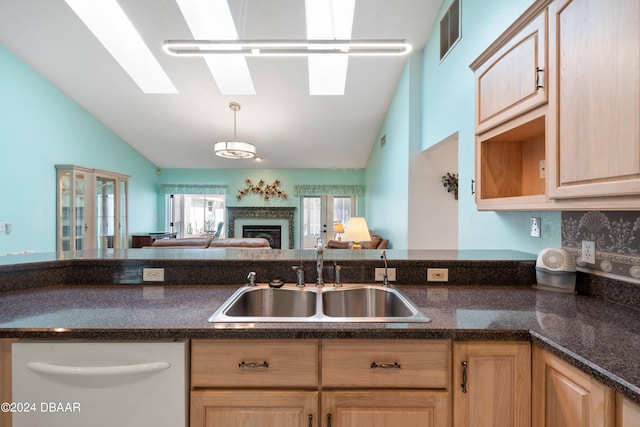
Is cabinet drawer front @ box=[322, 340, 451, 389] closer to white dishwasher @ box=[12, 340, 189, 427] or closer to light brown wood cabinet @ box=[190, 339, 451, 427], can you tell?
light brown wood cabinet @ box=[190, 339, 451, 427]

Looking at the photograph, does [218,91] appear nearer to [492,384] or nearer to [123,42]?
[123,42]

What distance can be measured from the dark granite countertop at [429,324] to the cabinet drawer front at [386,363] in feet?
0.14

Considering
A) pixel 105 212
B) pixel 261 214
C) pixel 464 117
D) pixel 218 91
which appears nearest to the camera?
pixel 464 117

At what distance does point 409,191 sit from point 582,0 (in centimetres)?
279

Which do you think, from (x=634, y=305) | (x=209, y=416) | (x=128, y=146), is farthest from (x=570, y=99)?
(x=128, y=146)

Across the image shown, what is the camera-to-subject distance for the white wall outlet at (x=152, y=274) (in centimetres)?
163

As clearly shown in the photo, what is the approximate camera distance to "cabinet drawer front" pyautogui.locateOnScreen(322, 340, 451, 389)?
3.36 feet

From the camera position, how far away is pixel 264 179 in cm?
767

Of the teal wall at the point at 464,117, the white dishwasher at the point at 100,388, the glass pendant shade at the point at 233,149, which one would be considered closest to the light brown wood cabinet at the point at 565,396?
the teal wall at the point at 464,117

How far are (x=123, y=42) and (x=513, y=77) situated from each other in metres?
4.96

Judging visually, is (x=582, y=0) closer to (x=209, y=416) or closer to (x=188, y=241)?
(x=209, y=416)

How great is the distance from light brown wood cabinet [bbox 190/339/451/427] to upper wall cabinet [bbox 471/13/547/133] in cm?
115

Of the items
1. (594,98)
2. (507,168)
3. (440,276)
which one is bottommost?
(440,276)

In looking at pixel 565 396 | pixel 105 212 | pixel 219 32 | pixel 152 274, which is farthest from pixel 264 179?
pixel 565 396
